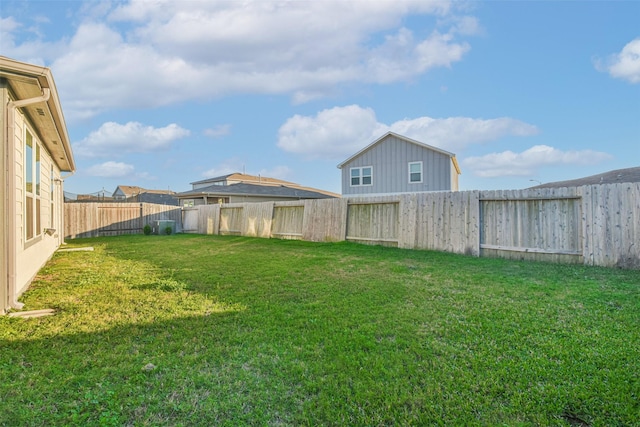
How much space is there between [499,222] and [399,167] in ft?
37.1

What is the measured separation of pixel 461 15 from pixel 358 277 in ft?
27.8

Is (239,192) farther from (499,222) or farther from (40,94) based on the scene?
(40,94)

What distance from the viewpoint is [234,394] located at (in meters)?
2.14

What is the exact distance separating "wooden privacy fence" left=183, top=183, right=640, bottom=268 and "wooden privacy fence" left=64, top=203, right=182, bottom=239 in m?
10.5

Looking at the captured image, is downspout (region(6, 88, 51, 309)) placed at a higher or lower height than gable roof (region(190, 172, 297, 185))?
lower

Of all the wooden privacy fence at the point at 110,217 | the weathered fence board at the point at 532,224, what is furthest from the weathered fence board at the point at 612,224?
the wooden privacy fence at the point at 110,217

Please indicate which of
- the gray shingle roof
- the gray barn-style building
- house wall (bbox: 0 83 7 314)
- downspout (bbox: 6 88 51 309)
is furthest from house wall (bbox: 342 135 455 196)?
house wall (bbox: 0 83 7 314)

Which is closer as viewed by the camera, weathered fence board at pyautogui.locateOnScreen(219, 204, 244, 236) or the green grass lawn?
the green grass lawn

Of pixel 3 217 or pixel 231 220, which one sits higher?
pixel 3 217

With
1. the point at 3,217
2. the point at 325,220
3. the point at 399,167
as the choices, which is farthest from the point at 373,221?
the point at 399,167

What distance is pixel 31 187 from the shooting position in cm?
557

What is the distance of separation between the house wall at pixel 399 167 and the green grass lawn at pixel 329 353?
42.2ft

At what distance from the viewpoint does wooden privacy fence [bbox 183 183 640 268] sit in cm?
612

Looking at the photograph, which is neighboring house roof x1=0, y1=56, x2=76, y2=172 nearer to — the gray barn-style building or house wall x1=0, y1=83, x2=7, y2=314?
house wall x1=0, y1=83, x2=7, y2=314
